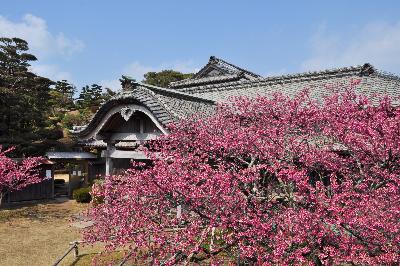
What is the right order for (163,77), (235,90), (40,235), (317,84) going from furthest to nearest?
(163,77)
(235,90)
(317,84)
(40,235)

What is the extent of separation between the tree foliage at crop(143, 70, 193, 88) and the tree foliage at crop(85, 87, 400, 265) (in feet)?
178

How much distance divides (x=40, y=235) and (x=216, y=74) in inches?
795

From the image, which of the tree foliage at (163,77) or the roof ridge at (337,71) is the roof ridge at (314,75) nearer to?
the roof ridge at (337,71)

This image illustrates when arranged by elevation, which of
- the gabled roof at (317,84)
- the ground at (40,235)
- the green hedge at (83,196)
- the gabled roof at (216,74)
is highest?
the gabled roof at (216,74)

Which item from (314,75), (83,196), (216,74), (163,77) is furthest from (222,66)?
(163,77)

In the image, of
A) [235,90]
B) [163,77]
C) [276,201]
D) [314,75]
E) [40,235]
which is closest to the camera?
[276,201]

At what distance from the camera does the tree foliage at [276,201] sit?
18.2 ft

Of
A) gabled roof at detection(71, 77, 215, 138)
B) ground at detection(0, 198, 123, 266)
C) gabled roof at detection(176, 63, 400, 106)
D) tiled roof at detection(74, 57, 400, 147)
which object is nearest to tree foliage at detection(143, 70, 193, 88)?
tiled roof at detection(74, 57, 400, 147)

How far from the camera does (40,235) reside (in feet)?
50.9

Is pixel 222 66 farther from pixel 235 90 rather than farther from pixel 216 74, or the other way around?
pixel 235 90

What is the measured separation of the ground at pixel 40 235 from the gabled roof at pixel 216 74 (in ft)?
42.3

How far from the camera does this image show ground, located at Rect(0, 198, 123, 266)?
40.6 ft

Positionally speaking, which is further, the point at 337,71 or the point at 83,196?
the point at 83,196

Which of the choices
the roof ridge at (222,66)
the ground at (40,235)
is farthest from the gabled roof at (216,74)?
the ground at (40,235)
